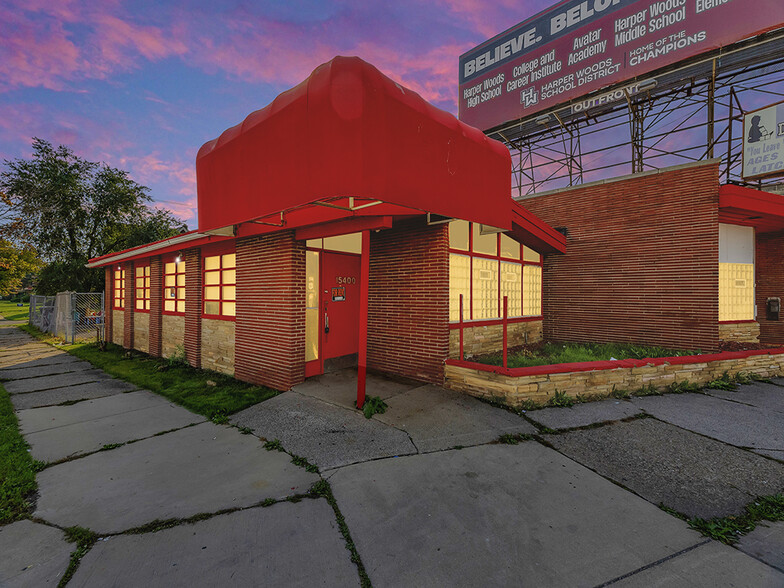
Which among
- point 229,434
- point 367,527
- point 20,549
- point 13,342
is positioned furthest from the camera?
point 13,342

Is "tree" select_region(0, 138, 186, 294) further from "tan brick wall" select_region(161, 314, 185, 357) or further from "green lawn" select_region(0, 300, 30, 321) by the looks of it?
"tan brick wall" select_region(161, 314, 185, 357)

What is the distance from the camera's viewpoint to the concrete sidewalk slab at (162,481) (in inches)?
124

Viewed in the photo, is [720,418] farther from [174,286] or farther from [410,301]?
[174,286]

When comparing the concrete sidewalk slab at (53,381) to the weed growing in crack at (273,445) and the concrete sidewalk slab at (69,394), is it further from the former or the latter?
the weed growing in crack at (273,445)

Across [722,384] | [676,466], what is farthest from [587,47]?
[676,466]

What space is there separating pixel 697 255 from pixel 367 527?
10695 mm

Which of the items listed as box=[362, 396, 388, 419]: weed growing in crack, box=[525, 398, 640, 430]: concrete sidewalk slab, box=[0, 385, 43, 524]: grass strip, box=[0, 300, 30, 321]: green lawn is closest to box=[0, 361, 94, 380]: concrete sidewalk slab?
box=[0, 385, 43, 524]: grass strip

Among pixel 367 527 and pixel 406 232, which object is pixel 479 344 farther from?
pixel 367 527

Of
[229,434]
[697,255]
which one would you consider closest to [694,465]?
[229,434]

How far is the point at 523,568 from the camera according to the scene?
246 centimetres

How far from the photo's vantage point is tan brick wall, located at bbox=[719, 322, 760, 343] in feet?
32.4

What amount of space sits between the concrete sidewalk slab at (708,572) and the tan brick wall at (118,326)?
53.9 ft

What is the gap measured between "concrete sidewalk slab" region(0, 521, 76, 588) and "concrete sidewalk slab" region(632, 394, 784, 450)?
7483mm

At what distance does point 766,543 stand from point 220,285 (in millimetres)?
9762
